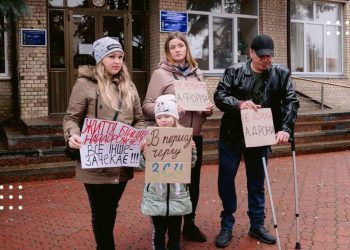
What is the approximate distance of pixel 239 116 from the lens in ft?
15.8

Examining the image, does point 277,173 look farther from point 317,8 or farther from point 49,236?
point 317,8

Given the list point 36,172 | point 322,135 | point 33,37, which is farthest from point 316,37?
point 36,172

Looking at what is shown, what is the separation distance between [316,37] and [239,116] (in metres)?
12.1

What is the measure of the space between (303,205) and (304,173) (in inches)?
98.9

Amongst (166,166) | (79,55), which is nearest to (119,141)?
(166,166)

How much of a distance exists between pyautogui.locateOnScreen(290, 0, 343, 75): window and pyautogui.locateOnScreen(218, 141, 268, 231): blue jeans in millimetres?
11144

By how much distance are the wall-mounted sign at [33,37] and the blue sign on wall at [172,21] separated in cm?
300

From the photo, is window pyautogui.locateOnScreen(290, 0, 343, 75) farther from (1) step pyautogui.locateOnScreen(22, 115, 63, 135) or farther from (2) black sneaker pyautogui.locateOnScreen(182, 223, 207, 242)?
(2) black sneaker pyautogui.locateOnScreen(182, 223, 207, 242)

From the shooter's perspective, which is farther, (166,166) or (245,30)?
(245,30)

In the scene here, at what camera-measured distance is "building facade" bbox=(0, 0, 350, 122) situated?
1098cm

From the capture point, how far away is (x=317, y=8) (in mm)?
15727

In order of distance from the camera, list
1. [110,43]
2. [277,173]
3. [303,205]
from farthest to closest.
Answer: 1. [277,173]
2. [303,205]
3. [110,43]

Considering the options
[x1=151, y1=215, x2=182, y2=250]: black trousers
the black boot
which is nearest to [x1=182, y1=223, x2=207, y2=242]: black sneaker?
the black boot

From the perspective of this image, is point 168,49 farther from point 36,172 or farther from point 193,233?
point 36,172
